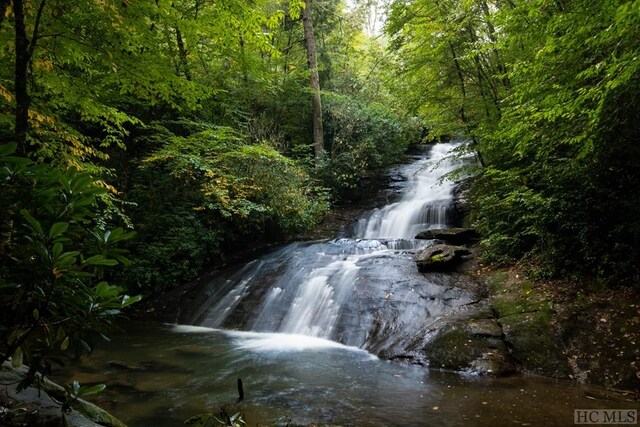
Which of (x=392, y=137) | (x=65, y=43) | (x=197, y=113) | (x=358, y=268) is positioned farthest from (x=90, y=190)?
(x=392, y=137)

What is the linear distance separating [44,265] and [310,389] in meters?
4.06

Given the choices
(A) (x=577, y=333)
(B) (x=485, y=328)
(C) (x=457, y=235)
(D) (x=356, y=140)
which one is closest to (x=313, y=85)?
(D) (x=356, y=140)

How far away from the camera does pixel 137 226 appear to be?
10.2 meters

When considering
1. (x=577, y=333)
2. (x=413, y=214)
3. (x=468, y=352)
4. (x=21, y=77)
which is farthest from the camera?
(x=413, y=214)

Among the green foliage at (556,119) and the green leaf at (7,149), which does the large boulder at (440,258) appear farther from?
the green leaf at (7,149)

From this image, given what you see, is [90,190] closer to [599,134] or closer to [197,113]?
[599,134]

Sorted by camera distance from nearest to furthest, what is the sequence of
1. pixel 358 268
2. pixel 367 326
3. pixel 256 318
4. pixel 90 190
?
pixel 90 190 → pixel 367 326 → pixel 256 318 → pixel 358 268

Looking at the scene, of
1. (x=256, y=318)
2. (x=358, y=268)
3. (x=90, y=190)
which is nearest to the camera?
(x=90, y=190)

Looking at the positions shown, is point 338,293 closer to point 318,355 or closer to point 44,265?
point 318,355

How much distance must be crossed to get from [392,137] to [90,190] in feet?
53.3

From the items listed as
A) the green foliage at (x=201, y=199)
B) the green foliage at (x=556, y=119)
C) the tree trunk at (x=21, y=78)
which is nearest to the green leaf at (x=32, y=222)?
the tree trunk at (x=21, y=78)

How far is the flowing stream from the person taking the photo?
4.24 metres

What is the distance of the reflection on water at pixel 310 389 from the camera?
4.09 meters

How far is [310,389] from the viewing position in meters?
4.95
